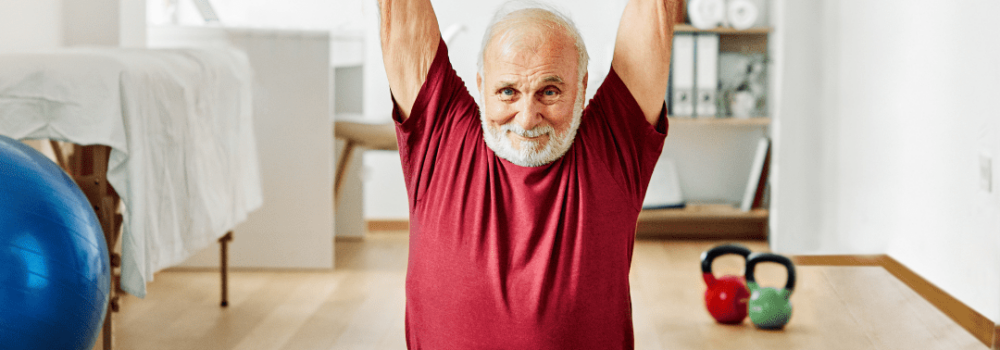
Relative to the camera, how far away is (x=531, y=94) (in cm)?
121

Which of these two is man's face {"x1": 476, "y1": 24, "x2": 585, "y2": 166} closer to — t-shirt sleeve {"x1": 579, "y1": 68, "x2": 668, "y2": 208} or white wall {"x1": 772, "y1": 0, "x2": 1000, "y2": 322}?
t-shirt sleeve {"x1": 579, "y1": 68, "x2": 668, "y2": 208}

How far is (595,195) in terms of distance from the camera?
1236 mm

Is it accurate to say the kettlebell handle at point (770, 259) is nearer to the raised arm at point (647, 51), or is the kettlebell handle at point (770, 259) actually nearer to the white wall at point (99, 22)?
the raised arm at point (647, 51)

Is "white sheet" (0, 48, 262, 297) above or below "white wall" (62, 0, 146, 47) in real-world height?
below

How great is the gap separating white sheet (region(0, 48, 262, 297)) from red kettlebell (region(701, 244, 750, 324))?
4.50ft

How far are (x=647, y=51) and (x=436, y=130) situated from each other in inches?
13.1

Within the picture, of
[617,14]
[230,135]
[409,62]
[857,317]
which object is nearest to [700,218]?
[617,14]

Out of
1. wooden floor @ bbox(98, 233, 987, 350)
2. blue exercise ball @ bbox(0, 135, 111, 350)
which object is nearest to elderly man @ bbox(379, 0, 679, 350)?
blue exercise ball @ bbox(0, 135, 111, 350)

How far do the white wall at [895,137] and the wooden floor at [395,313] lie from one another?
0.19 metres

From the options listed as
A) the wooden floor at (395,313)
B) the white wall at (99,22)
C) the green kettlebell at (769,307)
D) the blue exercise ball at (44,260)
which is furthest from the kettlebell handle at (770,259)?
the white wall at (99,22)

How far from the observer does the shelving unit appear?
385 cm

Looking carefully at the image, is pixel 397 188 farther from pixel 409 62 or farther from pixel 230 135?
pixel 409 62

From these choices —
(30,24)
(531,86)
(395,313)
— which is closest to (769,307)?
(395,313)

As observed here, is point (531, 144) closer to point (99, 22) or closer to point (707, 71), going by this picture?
point (99, 22)
